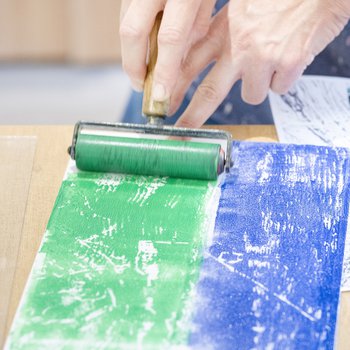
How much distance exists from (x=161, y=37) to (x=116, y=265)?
340mm

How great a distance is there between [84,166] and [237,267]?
26 cm

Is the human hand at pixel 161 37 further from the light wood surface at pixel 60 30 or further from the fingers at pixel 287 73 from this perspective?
the light wood surface at pixel 60 30

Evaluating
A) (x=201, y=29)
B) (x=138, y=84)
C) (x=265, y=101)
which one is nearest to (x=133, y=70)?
(x=138, y=84)

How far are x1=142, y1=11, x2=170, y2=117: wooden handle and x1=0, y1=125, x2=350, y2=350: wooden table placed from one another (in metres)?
0.13

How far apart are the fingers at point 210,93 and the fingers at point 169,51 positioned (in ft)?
0.22

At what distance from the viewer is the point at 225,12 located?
1000 millimetres

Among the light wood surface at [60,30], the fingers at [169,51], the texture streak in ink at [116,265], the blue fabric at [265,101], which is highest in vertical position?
the fingers at [169,51]

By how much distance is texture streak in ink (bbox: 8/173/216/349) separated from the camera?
651 millimetres

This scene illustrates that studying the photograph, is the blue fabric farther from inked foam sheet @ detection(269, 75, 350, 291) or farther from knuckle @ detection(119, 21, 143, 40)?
knuckle @ detection(119, 21, 143, 40)

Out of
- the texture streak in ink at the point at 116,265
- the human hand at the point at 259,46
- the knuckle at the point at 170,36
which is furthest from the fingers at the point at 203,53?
the texture streak in ink at the point at 116,265

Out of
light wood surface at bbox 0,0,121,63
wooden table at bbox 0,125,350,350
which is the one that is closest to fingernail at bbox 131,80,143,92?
wooden table at bbox 0,125,350,350

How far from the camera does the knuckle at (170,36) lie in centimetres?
89

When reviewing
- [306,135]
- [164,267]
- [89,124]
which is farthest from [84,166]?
[306,135]

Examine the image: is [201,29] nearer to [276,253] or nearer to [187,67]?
[187,67]
